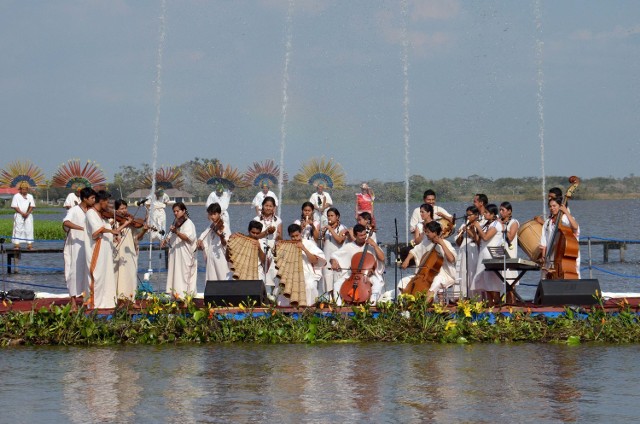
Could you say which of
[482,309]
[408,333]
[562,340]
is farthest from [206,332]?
[562,340]

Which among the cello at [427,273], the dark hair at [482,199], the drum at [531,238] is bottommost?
the cello at [427,273]

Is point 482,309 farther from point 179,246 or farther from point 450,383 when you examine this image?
point 179,246

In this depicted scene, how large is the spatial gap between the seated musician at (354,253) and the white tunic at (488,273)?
1.41 metres

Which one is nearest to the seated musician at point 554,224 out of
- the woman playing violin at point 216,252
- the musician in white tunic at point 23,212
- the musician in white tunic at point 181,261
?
the woman playing violin at point 216,252

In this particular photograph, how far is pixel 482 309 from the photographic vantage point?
45.1 ft

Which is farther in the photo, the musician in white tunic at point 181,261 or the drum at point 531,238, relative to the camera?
the musician in white tunic at point 181,261

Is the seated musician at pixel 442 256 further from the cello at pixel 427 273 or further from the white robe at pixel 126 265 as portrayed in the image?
the white robe at pixel 126 265

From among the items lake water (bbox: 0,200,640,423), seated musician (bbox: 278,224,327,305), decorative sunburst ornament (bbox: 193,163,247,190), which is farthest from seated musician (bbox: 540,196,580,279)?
decorative sunburst ornament (bbox: 193,163,247,190)

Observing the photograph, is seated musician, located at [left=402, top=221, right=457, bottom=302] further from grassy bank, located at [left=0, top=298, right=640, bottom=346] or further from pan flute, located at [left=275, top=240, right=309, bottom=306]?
pan flute, located at [left=275, top=240, right=309, bottom=306]

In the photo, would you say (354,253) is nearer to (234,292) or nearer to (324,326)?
(324,326)

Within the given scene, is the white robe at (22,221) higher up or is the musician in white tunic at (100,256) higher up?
the white robe at (22,221)

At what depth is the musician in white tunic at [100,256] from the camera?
14.7 meters

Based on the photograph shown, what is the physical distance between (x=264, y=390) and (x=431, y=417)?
1956 mm

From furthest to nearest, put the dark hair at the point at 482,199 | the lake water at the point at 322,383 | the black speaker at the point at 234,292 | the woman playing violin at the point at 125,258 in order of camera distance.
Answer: the dark hair at the point at 482,199
the woman playing violin at the point at 125,258
the black speaker at the point at 234,292
the lake water at the point at 322,383
